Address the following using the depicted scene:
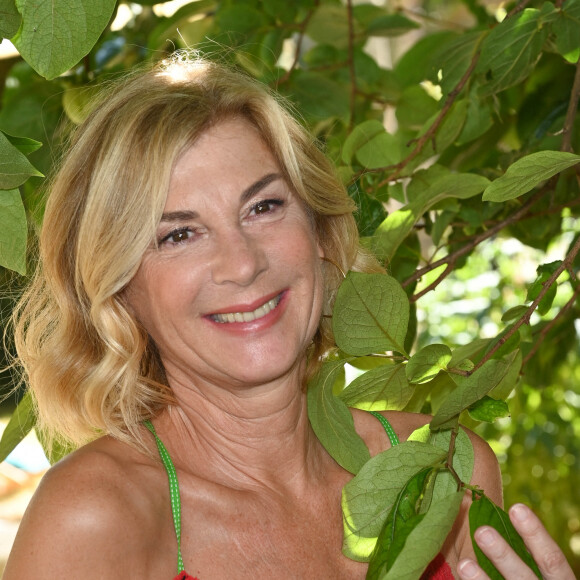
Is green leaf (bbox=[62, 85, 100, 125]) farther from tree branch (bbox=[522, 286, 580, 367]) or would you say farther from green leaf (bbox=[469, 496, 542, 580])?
green leaf (bbox=[469, 496, 542, 580])

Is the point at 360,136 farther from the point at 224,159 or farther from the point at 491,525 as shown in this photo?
the point at 491,525

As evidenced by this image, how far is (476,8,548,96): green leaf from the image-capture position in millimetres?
1087

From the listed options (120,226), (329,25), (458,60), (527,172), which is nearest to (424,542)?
(527,172)

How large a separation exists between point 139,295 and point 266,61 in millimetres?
579

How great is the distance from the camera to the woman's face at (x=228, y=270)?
1.05 m

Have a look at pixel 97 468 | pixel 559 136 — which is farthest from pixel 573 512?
pixel 97 468

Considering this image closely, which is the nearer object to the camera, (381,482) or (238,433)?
(381,482)

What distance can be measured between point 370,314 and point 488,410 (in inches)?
6.2

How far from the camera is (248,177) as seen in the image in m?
1.10

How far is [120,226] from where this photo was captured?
1.08 metres

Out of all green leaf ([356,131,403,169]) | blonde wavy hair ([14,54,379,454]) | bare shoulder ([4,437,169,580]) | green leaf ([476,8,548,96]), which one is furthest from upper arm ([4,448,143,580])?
green leaf ([476,8,548,96])

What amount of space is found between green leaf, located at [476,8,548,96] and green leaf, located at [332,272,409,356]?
352 millimetres

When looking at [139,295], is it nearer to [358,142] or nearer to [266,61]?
[358,142]

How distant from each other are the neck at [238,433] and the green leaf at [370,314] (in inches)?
8.8
